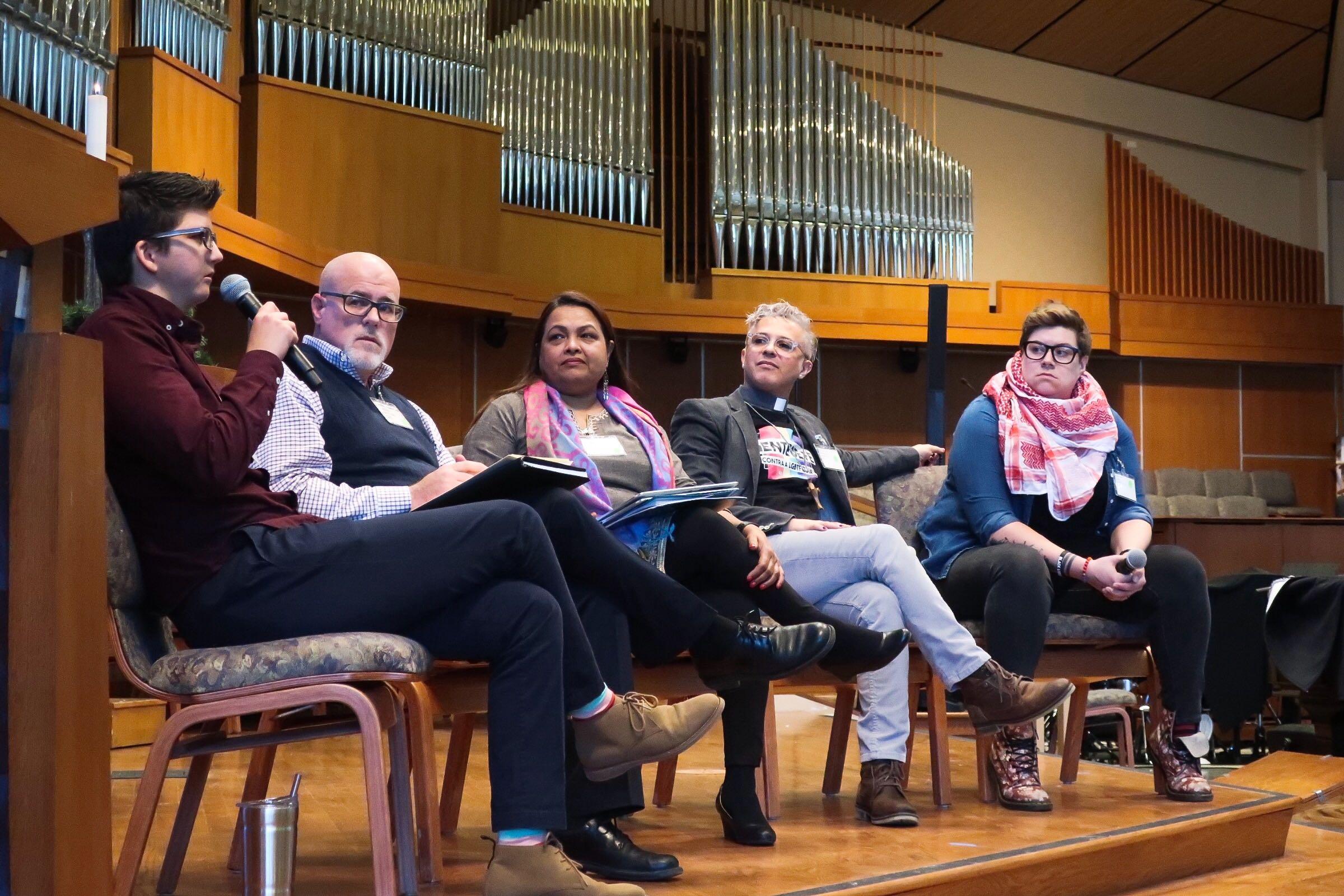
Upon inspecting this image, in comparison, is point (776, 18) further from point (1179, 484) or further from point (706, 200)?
point (1179, 484)

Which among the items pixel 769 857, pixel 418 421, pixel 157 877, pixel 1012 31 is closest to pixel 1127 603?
pixel 769 857

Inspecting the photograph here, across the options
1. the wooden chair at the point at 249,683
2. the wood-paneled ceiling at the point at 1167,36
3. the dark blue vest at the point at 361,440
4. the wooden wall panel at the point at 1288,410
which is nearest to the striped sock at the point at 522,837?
the wooden chair at the point at 249,683

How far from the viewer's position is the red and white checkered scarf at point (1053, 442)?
298 cm

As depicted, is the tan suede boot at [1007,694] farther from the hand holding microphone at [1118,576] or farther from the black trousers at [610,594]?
the black trousers at [610,594]

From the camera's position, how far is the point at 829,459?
3.09 metres

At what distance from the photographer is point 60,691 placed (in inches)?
57.4

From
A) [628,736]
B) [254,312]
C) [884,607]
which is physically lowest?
[628,736]

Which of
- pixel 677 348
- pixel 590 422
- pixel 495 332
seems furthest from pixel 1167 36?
pixel 590 422

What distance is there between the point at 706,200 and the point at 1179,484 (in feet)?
10.0

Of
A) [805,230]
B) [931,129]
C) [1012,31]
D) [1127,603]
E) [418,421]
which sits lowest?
[1127,603]

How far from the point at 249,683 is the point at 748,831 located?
0.92 metres

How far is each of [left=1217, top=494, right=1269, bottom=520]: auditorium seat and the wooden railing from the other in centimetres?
130

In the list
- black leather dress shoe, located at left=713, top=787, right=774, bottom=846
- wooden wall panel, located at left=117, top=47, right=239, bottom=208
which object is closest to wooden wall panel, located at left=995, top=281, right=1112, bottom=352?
wooden wall panel, located at left=117, top=47, right=239, bottom=208

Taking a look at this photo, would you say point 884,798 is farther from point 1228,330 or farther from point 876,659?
point 1228,330
